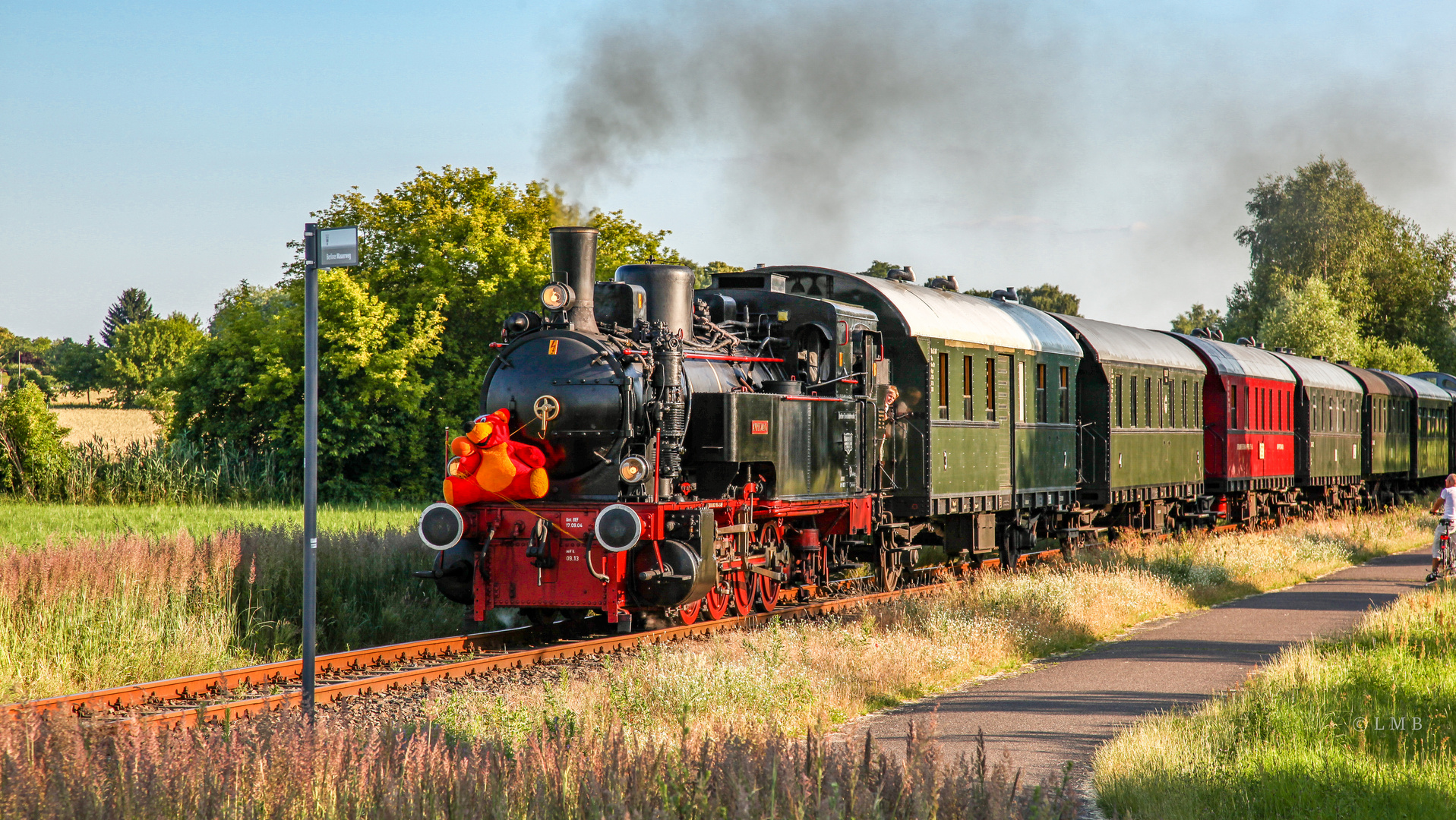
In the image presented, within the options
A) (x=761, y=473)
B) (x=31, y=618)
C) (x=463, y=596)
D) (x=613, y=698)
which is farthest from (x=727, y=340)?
(x=31, y=618)

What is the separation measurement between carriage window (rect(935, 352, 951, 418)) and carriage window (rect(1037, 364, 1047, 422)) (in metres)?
3.04

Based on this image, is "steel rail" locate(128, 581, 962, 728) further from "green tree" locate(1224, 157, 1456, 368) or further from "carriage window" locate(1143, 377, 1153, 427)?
"green tree" locate(1224, 157, 1456, 368)

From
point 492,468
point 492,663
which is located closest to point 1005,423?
point 492,468

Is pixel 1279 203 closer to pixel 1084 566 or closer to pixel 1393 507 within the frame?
pixel 1393 507

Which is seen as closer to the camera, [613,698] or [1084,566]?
[613,698]

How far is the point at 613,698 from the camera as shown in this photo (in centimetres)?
798

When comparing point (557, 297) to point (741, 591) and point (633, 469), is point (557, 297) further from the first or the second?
point (741, 591)

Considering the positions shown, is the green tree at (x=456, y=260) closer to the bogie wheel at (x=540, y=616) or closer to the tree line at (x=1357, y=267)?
the bogie wheel at (x=540, y=616)

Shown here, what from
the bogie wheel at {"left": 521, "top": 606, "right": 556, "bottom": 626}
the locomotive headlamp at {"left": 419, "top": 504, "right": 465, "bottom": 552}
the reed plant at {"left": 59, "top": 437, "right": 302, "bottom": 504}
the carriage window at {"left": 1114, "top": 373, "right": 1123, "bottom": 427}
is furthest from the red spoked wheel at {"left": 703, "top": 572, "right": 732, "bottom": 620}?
the reed plant at {"left": 59, "top": 437, "right": 302, "bottom": 504}

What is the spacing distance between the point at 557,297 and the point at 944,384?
219 inches

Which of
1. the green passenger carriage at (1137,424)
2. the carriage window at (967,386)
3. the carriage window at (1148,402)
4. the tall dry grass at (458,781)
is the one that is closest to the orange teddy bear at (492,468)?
the tall dry grass at (458,781)

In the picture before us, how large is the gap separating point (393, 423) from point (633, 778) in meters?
23.3

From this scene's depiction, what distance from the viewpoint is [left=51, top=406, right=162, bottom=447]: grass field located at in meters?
42.4

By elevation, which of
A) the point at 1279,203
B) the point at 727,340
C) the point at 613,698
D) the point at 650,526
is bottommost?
the point at 613,698
